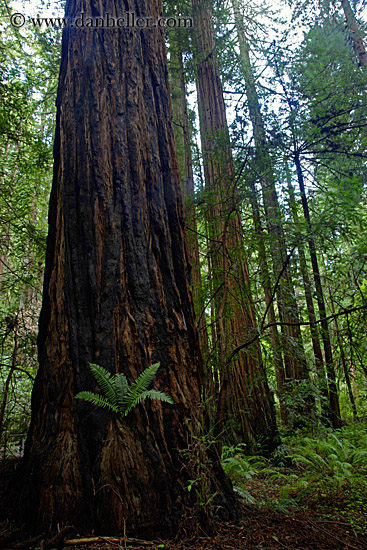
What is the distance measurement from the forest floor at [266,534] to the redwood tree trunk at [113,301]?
0.33 feet

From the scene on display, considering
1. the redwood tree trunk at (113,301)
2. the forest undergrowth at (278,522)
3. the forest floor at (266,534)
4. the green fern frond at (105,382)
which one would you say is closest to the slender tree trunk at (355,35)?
the redwood tree trunk at (113,301)

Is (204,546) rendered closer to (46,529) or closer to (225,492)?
(225,492)

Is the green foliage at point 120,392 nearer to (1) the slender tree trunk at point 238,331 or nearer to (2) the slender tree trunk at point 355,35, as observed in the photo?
(1) the slender tree trunk at point 238,331

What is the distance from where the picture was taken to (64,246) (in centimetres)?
230

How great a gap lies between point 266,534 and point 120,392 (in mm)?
1129

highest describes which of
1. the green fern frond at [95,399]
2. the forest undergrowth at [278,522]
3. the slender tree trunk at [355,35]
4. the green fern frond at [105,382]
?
the slender tree trunk at [355,35]

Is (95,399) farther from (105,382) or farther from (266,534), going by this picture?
(266,534)

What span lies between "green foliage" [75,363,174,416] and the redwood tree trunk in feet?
0.35

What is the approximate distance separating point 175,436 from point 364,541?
3.78ft

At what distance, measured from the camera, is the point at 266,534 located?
1835mm

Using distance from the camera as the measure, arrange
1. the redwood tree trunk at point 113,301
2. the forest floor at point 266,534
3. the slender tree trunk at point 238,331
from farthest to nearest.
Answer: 1. the slender tree trunk at point 238,331
2. the redwood tree trunk at point 113,301
3. the forest floor at point 266,534

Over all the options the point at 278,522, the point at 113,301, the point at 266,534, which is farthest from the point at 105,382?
the point at 278,522

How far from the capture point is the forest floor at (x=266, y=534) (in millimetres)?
1571

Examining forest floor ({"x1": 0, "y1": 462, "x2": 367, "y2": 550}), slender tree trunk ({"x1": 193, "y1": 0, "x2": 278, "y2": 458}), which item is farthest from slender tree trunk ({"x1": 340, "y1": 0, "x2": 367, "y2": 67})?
forest floor ({"x1": 0, "y1": 462, "x2": 367, "y2": 550})
